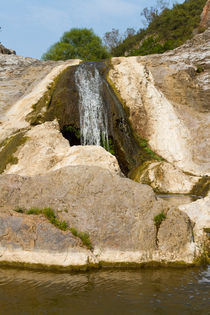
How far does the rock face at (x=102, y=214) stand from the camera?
Result: 20.9 ft

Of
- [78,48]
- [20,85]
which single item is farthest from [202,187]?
[78,48]

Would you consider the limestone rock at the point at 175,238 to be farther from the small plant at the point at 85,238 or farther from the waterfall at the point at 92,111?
the waterfall at the point at 92,111

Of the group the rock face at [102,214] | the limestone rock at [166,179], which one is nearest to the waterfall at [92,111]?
the limestone rock at [166,179]

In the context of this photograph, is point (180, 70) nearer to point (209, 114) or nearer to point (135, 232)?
point (209, 114)

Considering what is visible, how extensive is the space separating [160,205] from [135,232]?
2.63ft

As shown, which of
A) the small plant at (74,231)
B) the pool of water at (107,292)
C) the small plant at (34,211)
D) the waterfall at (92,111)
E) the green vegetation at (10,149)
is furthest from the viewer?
the waterfall at (92,111)

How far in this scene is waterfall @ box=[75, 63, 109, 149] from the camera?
1745cm

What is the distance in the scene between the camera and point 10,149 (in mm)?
14602

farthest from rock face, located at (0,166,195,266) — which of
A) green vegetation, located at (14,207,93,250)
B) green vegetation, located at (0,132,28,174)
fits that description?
green vegetation, located at (0,132,28,174)

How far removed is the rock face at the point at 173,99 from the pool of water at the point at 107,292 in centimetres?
1186

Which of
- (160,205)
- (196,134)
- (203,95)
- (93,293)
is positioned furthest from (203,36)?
(93,293)

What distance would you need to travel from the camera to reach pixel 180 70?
2352 cm

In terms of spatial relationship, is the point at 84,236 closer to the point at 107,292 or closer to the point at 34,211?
the point at 34,211

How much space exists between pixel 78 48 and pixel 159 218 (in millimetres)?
42025
